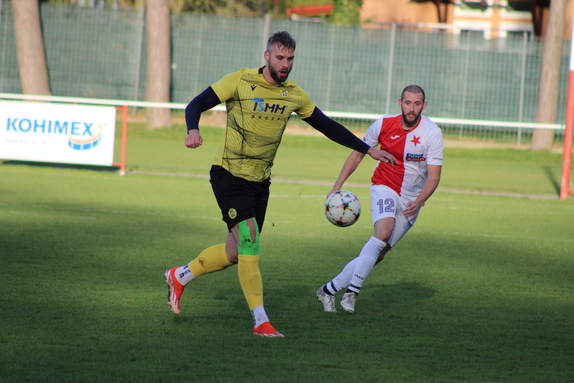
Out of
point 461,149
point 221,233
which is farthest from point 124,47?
point 221,233

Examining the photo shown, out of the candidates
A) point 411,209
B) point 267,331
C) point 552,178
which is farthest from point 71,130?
point 552,178

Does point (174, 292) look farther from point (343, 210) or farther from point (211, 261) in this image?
point (343, 210)

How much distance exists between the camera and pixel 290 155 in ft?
68.5

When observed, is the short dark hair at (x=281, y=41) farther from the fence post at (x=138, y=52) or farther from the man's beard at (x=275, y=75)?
the fence post at (x=138, y=52)

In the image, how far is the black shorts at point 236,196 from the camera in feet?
17.9

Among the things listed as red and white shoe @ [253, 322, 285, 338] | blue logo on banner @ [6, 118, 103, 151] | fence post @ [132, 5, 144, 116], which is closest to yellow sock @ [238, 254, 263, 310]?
red and white shoe @ [253, 322, 285, 338]

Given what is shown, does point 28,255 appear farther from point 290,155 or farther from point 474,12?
point 474,12

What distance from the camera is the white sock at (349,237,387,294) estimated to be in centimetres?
624

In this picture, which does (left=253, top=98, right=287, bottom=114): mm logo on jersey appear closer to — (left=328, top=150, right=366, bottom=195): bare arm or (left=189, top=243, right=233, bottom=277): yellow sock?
(left=189, top=243, right=233, bottom=277): yellow sock

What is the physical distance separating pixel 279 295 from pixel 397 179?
142 centimetres

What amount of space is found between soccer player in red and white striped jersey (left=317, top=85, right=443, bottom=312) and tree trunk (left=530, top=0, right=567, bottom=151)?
53.7 ft

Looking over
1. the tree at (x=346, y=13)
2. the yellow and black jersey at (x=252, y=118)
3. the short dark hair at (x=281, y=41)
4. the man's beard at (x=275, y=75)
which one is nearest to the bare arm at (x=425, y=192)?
the yellow and black jersey at (x=252, y=118)

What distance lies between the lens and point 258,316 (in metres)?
5.32

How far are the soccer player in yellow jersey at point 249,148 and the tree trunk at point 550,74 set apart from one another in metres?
17.7
